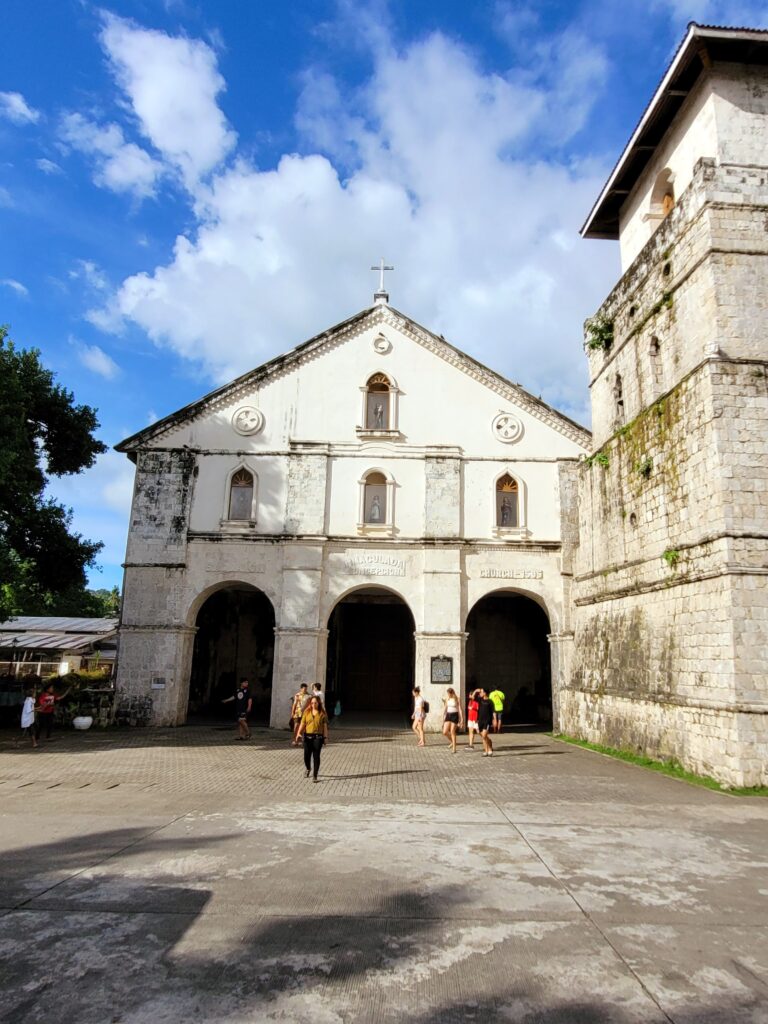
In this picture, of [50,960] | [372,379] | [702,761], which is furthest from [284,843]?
[372,379]

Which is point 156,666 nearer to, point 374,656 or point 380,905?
point 374,656

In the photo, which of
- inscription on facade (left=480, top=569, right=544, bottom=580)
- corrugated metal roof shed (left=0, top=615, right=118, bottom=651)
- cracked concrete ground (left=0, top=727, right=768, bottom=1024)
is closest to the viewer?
cracked concrete ground (left=0, top=727, right=768, bottom=1024)

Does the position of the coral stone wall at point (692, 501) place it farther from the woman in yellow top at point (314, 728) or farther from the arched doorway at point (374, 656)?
the arched doorway at point (374, 656)

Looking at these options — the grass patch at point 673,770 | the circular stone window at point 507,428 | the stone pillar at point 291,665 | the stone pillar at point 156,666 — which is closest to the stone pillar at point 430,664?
the stone pillar at point 291,665

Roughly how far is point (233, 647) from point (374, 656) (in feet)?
18.3

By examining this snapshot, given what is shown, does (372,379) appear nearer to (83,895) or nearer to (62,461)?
(62,461)

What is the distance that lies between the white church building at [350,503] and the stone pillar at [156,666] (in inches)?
1.7

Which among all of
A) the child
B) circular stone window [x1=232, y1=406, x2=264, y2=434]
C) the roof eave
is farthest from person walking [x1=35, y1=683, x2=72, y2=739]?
the roof eave

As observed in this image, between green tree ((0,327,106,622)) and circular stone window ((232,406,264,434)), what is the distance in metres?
4.39

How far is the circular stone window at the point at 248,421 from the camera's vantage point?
2220 centimetres

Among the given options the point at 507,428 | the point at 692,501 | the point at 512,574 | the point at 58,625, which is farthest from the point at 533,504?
the point at 58,625

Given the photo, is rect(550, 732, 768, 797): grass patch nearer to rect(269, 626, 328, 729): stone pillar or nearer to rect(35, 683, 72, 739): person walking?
rect(269, 626, 328, 729): stone pillar

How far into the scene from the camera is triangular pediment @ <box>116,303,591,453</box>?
72.8 feet

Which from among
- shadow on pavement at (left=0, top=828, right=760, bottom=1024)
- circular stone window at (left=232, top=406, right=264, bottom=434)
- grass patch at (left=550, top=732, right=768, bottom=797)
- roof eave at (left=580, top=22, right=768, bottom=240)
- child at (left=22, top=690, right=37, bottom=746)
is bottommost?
shadow on pavement at (left=0, top=828, right=760, bottom=1024)
